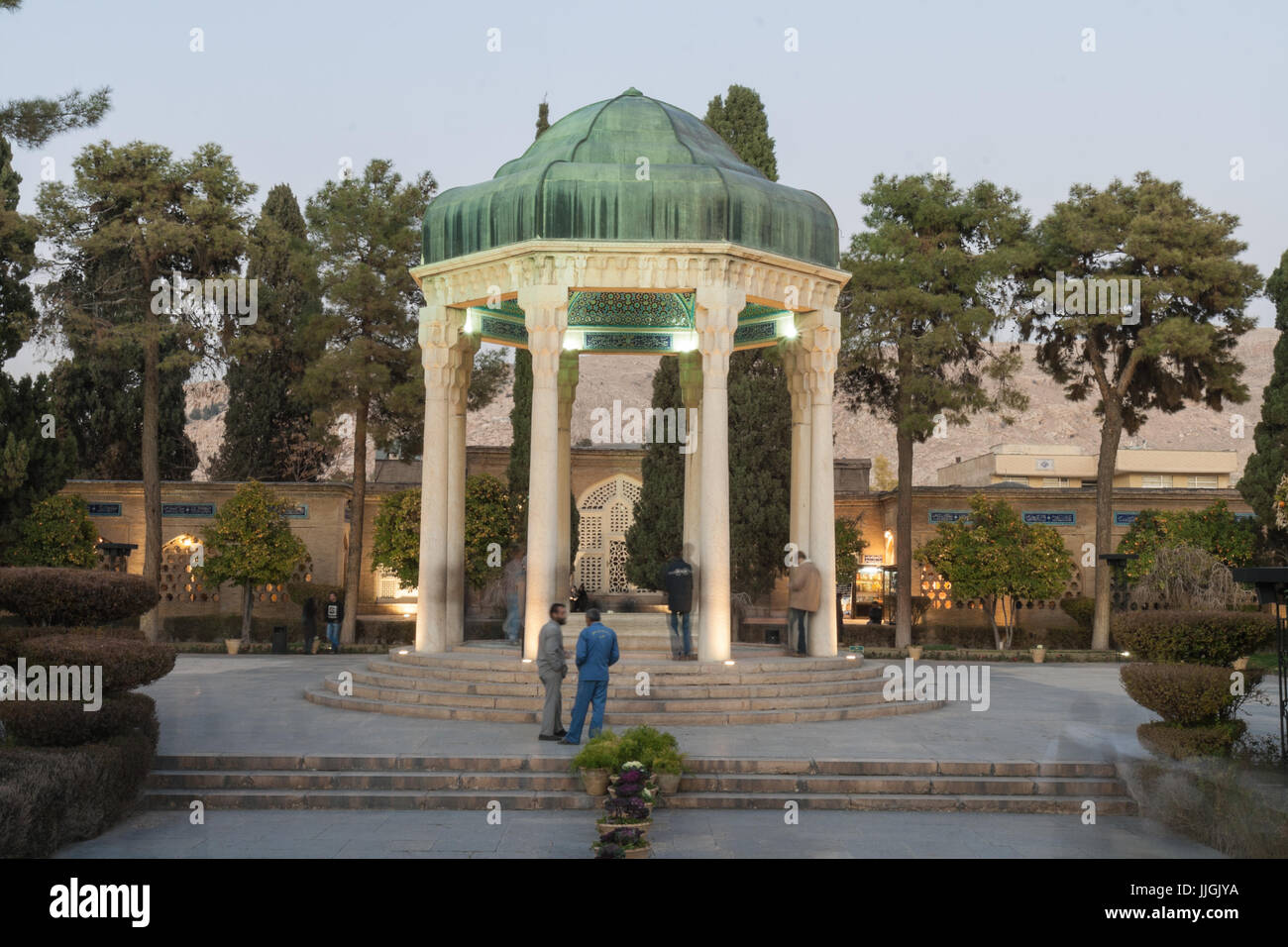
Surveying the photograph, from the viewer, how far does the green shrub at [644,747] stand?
10047 mm

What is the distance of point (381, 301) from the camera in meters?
29.2

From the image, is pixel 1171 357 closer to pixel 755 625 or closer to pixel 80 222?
pixel 755 625

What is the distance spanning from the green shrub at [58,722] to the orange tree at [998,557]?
72.8 feet

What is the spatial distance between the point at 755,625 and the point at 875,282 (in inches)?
348

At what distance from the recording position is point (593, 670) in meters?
12.4

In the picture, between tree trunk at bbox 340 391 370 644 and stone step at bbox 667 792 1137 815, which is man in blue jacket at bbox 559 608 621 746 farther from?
tree trunk at bbox 340 391 370 644

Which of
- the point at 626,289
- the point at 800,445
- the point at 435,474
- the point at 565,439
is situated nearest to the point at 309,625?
the point at 565,439

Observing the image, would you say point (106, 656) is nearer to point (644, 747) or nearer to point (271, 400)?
point (644, 747)

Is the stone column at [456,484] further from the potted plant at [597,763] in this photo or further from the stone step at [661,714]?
the potted plant at [597,763]

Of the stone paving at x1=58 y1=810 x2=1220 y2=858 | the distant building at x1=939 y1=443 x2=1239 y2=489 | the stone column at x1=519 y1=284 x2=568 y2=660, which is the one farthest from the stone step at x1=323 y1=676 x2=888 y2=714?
the distant building at x1=939 y1=443 x2=1239 y2=489

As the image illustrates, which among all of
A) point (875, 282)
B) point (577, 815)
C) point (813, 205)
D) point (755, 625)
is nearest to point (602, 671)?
point (577, 815)

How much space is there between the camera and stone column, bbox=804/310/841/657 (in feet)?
55.1

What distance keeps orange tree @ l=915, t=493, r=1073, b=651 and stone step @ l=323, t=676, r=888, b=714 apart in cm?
1407

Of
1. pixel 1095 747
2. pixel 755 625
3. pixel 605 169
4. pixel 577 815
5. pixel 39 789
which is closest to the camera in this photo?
pixel 39 789
